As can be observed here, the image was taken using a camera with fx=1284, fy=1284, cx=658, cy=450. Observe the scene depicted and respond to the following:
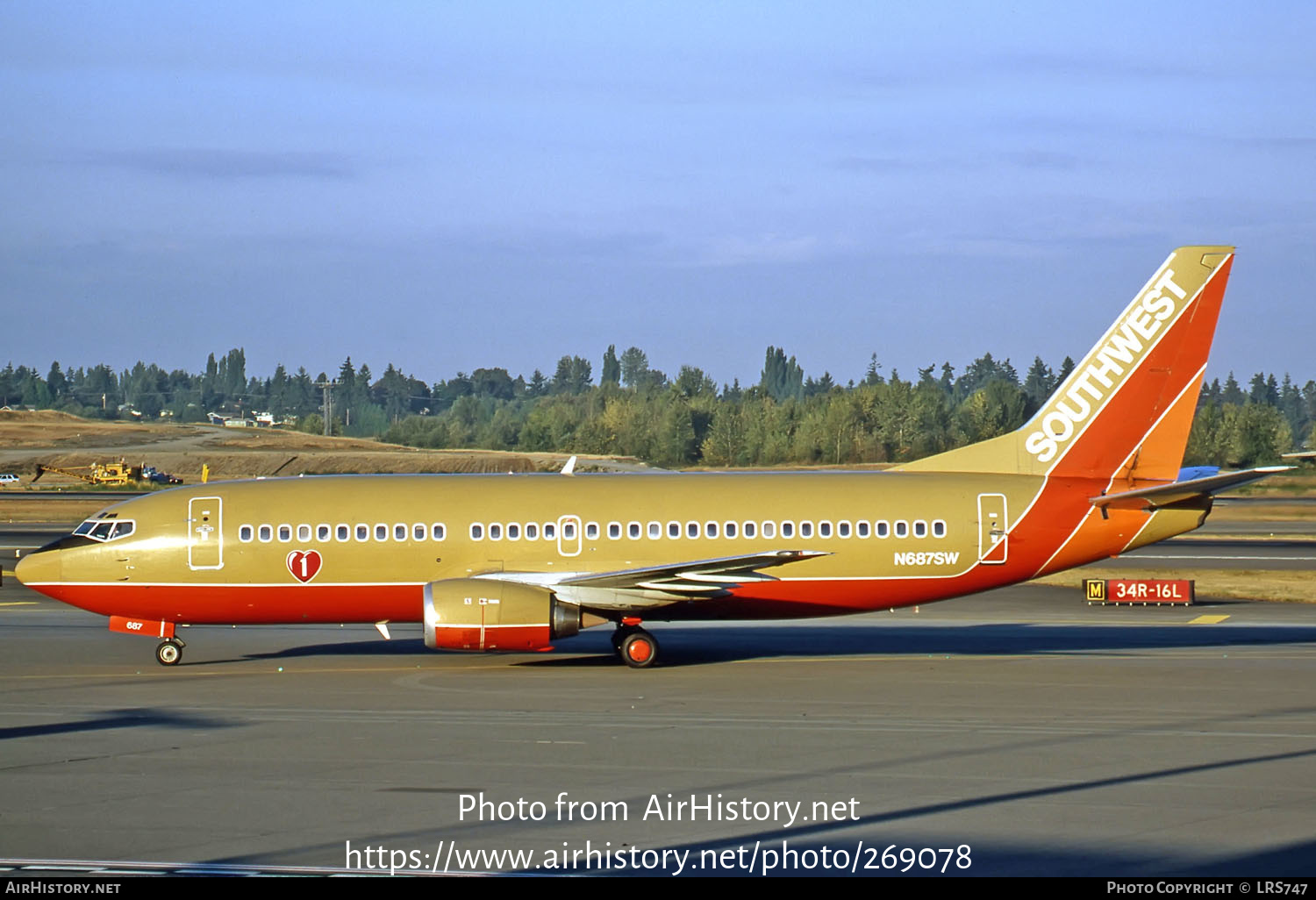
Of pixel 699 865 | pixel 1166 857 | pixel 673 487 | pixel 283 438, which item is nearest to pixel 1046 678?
pixel 673 487

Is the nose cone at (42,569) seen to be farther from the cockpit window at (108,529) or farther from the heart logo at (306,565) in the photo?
the heart logo at (306,565)

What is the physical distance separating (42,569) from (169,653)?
2.96 meters

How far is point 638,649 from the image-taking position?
25062 millimetres

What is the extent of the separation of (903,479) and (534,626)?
835cm

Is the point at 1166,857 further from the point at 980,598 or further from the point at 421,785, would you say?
the point at 980,598

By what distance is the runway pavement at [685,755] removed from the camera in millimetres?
12648

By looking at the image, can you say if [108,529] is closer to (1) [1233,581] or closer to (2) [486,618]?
(2) [486,618]

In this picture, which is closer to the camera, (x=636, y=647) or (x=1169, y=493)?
(x=1169, y=493)

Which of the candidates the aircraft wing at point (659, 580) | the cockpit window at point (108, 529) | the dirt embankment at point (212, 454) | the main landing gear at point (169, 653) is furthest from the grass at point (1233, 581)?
the dirt embankment at point (212, 454)

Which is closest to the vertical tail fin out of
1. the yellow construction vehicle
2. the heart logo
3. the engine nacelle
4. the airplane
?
the airplane

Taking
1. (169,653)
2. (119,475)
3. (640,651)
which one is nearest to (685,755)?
(640,651)

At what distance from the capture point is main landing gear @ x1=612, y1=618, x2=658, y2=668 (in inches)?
985

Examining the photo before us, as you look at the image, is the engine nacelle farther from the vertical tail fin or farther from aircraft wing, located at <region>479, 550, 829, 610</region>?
the vertical tail fin

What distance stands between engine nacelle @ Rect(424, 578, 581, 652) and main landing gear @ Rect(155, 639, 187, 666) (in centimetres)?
589
